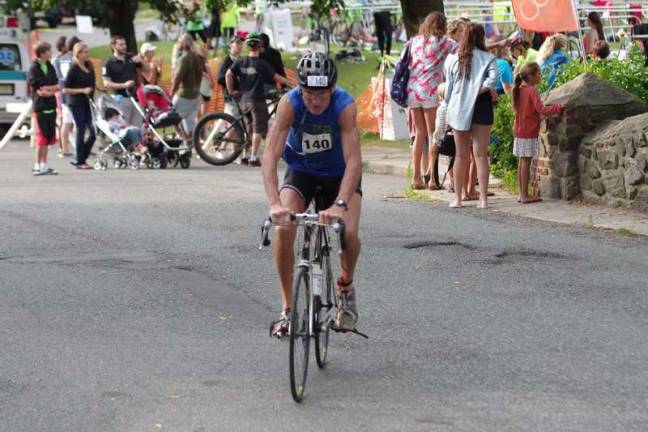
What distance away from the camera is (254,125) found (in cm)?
1991

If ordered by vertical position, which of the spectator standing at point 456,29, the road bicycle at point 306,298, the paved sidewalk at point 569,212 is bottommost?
the paved sidewalk at point 569,212

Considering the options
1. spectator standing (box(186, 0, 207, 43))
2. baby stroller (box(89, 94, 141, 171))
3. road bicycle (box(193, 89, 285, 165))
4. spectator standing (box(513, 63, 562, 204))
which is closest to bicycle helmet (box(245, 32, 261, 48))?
road bicycle (box(193, 89, 285, 165))

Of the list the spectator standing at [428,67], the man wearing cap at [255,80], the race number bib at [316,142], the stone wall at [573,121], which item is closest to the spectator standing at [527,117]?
the stone wall at [573,121]

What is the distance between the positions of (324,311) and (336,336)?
0.87 meters

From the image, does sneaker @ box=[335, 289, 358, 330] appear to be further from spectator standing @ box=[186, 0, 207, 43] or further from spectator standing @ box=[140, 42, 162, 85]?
spectator standing @ box=[186, 0, 207, 43]

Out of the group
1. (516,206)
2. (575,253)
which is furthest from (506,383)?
(516,206)

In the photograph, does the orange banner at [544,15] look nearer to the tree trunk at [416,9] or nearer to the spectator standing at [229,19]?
the tree trunk at [416,9]

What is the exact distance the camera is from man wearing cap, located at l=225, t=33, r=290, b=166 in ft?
65.2

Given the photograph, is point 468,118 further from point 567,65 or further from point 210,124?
point 210,124

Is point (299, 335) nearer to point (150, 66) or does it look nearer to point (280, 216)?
point (280, 216)

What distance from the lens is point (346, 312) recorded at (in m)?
7.60

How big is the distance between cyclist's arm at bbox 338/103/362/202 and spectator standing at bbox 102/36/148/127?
44.2 feet

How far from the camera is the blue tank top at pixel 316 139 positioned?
732cm

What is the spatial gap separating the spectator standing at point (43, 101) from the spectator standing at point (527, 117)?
723 centimetres
